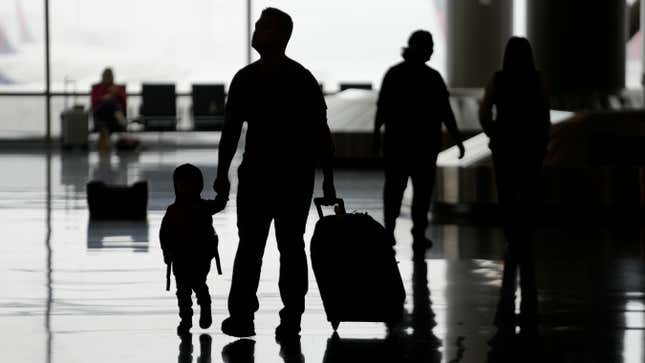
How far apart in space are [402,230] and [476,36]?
15.2 m

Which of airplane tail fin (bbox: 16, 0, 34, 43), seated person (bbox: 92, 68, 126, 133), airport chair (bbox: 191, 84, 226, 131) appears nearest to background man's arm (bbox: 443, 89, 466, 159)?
seated person (bbox: 92, 68, 126, 133)

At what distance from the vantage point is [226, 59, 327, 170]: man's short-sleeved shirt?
7117mm

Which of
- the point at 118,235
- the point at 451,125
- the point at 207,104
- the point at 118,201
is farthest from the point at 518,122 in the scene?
the point at 207,104

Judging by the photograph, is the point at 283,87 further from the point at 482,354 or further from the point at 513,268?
the point at 513,268

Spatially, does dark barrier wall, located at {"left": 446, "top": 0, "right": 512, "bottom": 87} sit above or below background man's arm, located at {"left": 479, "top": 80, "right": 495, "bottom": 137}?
above

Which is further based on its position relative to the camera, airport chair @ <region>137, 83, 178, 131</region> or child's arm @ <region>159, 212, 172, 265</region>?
airport chair @ <region>137, 83, 178, 131</region>

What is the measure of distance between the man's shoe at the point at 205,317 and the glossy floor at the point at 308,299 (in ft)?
0.14

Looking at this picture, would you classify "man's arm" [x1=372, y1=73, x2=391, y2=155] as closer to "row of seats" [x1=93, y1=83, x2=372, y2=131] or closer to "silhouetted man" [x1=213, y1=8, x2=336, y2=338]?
"silhouetted man" [x1=213, y1=8, x2=336, y2=338]

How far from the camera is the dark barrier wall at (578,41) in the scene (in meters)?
18.7

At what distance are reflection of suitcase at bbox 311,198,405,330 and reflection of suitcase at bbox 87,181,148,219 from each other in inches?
259

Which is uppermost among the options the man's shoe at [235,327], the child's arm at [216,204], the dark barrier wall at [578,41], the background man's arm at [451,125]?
the dark barrier wall at [578,41]

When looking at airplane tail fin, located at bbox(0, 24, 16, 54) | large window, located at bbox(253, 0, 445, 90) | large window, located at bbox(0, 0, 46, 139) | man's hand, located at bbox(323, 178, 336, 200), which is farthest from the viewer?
airplane tail fin, located at bbox(0, 24, 16, 54)

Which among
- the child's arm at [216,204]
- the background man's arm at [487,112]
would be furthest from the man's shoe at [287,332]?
the background man's arm at [487,112]

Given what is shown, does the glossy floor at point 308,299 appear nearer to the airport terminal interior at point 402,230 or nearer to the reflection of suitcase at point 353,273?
the airport terminal interior at point 402,230
